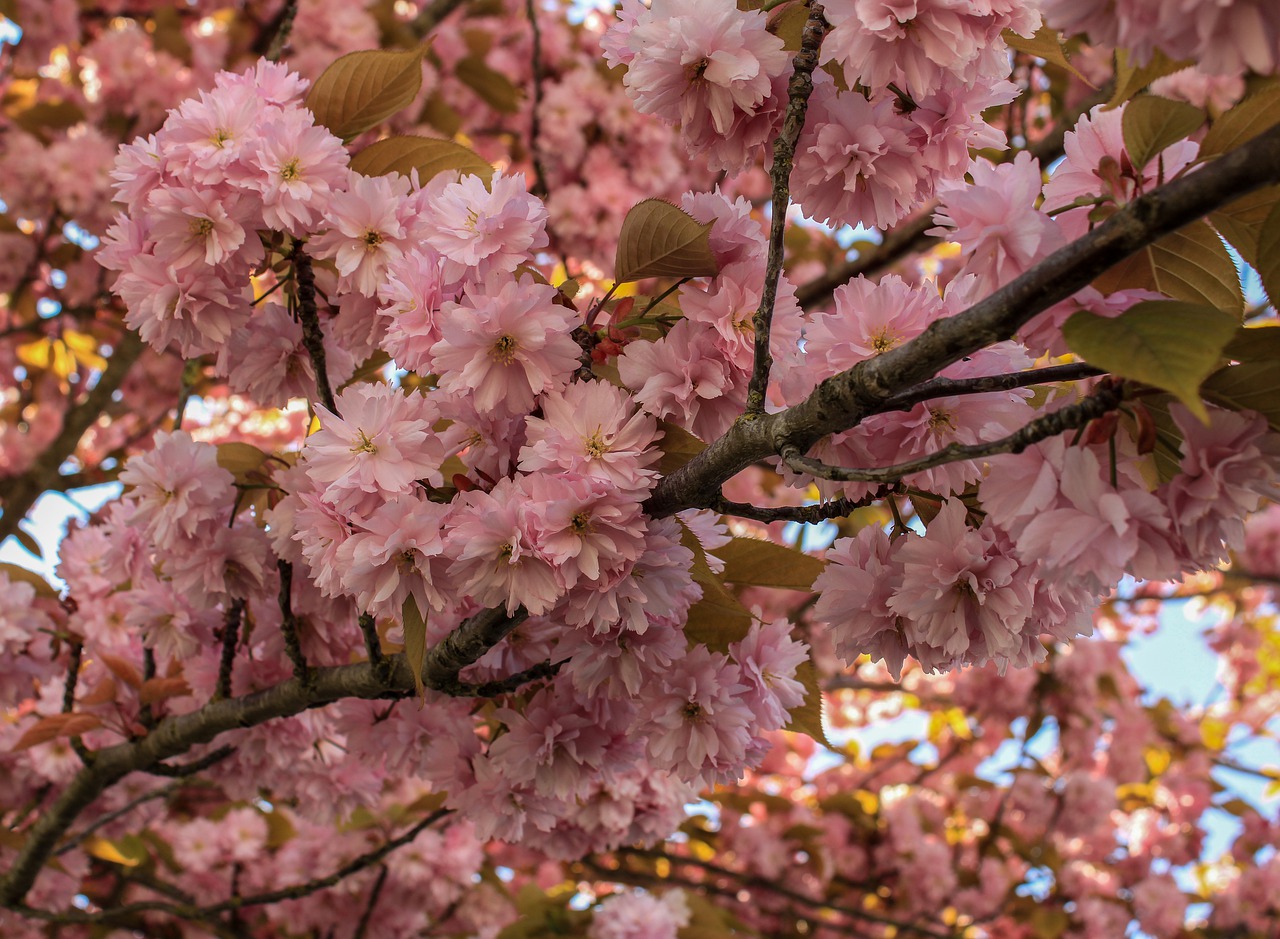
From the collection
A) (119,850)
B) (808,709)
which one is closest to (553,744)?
(808,709)

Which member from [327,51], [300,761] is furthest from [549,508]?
[327,51]

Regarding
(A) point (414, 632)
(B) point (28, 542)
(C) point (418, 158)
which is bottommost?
(A) point (414, 632)

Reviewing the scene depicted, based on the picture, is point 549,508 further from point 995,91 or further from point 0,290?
point 0,290

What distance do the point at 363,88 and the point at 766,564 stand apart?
778mm

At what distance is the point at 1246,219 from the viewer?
796mm

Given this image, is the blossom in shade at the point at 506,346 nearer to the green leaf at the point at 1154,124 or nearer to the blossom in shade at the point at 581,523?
the blossom in shade at the point at 581,523

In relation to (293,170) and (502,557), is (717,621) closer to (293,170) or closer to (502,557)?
(502,557)

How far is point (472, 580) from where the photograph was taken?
0.94m

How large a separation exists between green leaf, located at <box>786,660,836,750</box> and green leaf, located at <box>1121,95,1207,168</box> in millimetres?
751

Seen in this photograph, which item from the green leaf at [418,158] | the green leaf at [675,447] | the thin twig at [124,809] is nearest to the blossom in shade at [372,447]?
the green leaf at [675,447]

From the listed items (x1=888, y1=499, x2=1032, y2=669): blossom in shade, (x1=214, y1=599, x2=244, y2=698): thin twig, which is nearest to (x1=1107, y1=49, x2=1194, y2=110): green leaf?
(x1=888, y1=499, x2=1032, y2=669): blossom in shade

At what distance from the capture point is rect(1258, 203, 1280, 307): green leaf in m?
0.69

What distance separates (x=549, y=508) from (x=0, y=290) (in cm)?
369

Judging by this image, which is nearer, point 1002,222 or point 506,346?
point 1002,222
